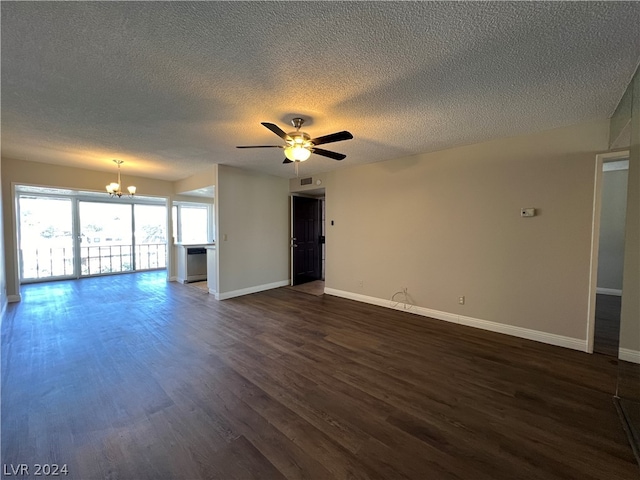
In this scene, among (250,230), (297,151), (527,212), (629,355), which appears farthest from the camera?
(250,230)

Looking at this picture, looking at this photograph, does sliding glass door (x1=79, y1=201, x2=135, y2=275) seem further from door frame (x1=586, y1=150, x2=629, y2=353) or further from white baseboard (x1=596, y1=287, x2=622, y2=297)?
white baseboard (x1=596, y1=287, x2=622, y2=297)

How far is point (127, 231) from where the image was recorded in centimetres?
755

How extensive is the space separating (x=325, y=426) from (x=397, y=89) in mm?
2715

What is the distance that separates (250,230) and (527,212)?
4.67 meters

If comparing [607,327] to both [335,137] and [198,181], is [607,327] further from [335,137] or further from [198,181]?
[198,181]

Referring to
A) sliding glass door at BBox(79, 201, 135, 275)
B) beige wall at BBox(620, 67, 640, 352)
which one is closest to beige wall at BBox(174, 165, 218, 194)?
sliding glass door at BBox(79, 201, 135, 275)

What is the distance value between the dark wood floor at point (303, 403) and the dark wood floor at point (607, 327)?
0.41 m

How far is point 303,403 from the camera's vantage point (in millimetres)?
2012

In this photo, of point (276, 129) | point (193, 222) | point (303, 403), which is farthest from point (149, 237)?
point (303, 403)

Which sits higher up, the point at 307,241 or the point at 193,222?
the point at 193,222

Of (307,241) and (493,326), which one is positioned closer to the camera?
(493,326)

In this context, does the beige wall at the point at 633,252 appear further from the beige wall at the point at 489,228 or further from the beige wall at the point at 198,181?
the beige wall at the point at 198,181

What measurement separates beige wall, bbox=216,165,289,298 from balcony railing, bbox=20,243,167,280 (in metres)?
4.71

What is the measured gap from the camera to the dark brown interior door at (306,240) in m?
6.23
